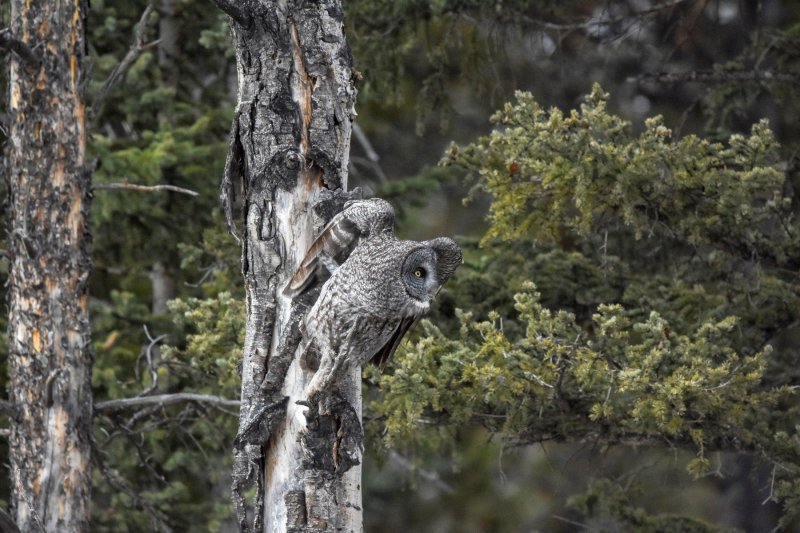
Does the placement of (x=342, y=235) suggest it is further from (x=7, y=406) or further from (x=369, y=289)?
(x=7, y=406)

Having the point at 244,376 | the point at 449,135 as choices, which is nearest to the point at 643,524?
the point at 244,376

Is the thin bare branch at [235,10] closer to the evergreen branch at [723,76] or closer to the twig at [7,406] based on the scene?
the twig at [7,406]

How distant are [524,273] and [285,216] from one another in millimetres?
3582

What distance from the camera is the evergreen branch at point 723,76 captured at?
8484 millimetres

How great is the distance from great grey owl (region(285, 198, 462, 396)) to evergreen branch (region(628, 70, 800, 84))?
4420 mm

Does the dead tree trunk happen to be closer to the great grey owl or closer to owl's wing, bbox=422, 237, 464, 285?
the great grey owl

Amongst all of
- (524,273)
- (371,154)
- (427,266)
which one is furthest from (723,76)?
(427,266)

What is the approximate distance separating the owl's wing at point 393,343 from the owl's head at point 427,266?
0.13m

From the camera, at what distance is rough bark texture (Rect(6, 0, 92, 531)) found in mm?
6906

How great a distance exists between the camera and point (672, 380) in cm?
616

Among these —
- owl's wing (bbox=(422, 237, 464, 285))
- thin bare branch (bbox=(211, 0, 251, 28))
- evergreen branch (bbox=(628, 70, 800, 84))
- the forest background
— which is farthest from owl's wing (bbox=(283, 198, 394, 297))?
evergreen branch (bbox=(628, 70, 800, 84))

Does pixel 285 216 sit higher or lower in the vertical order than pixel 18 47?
lower

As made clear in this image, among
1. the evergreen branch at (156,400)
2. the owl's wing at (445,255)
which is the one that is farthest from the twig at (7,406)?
the owl's wing at (445,255)

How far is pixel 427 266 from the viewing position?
4.42m
